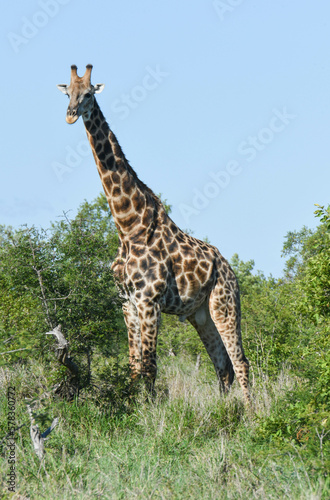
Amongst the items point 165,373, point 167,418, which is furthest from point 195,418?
point 165,373

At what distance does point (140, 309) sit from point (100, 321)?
23.5 inches

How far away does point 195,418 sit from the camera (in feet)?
24.8

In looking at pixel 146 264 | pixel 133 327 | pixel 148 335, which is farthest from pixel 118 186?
pixel 148 335

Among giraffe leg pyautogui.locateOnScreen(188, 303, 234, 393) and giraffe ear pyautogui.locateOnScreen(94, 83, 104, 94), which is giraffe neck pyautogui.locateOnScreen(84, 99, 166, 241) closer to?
giraffe ear pyautogui.locateOnScreen(94, 83, 104, 94)

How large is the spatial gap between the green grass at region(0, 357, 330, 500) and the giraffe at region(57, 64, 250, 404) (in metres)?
0.83

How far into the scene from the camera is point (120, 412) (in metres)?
7.87

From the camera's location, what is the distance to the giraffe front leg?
27.5 feet

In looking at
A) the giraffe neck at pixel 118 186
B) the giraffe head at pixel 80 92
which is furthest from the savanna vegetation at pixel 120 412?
the giraffe head at pixel 80 92

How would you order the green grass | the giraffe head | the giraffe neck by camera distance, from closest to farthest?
1. the green grass
2. the giraffe head
3. the giraffe neck

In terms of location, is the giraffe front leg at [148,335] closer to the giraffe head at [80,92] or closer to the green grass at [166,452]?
the green grass at [166,452]

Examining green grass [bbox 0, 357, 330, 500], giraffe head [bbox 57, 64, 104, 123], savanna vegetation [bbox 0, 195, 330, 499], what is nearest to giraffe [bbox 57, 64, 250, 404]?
giraffe head [bbox 57, 64, 104, 123]

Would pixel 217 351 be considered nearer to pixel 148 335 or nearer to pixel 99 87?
pixel 148 335

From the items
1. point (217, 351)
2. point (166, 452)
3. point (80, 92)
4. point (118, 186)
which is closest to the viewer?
point (166, 452)

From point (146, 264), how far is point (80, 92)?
2.44 metres
